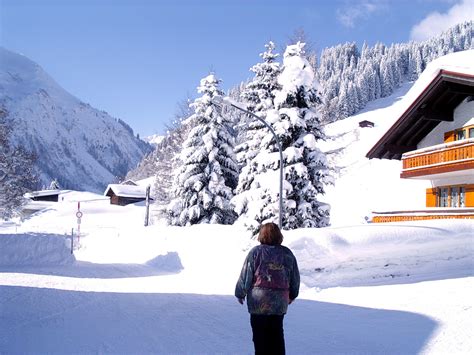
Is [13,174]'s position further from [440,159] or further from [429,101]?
[440,159]

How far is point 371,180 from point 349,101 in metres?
68.2

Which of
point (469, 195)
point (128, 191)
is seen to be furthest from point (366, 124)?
point (469, 195)

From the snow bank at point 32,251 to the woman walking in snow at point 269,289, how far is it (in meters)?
17.8

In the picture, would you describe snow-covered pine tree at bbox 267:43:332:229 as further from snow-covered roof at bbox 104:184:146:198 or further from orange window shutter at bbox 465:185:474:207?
snow-covered roof at bbox 104:184:146:198

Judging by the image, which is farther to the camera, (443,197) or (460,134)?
(443,197)

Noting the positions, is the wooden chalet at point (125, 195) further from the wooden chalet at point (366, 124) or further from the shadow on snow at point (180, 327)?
the shadow on snow at point (180, 327)

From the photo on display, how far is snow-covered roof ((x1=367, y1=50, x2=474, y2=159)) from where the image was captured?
58.0 feet

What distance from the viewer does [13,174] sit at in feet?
92.6

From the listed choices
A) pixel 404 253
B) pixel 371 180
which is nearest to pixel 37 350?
pixel 404 253

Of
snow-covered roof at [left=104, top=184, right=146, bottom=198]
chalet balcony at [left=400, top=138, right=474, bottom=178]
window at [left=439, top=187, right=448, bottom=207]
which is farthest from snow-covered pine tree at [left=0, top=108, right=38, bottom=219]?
snow-covered roof at [left=104, top=184, right=146, bottom=198]

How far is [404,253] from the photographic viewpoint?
12.8 metres

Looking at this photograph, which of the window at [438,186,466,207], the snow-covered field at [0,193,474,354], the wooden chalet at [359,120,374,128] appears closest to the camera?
the snow-covered field at [0,193,474,354]

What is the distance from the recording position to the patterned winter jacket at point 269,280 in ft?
15.5

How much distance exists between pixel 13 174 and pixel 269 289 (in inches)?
1106
